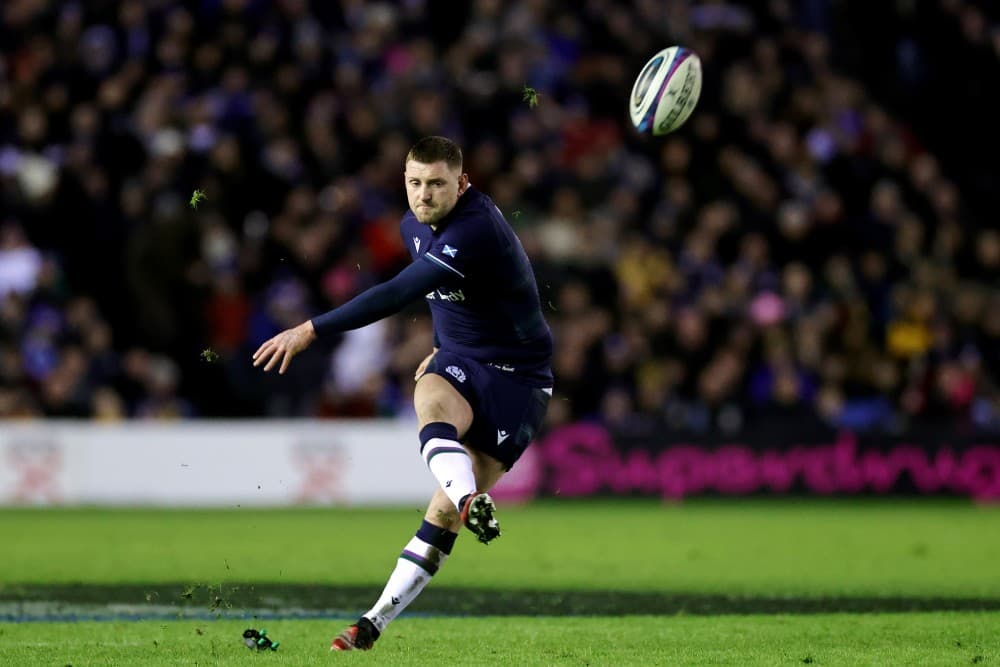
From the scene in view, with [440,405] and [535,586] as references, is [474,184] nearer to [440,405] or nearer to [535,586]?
[535,586]

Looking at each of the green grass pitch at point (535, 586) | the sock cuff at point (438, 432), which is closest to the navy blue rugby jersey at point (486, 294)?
the sock cuff at point (438, 432)

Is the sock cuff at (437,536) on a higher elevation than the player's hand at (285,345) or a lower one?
lower

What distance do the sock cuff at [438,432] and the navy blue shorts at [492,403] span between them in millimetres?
281

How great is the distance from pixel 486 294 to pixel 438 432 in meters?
0.76

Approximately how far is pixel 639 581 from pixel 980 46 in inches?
549

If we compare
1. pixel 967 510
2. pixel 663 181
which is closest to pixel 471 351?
pixel 967 510

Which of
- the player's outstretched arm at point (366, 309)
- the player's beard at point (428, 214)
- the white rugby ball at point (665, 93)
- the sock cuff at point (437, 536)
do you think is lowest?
the sock cuff at point (437, 536)

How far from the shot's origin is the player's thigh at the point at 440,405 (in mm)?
7414

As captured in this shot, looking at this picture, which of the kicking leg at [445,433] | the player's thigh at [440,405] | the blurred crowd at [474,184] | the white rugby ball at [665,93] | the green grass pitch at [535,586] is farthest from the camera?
the blurred crowd at [474,184]

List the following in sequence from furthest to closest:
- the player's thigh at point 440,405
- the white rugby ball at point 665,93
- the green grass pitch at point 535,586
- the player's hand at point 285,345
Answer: the white rugby ball at point 665,93 < the green grass pitch at point 535,586 < the player's thigh at point 440,405 < the player's hand at point 285,345

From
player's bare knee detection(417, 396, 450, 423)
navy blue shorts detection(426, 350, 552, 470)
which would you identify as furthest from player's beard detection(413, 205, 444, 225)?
player's bare knee detection(417, 396, 450, 423)

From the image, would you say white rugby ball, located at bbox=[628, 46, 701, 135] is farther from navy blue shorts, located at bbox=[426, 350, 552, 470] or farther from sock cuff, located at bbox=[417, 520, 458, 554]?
sock cuff, located at bbox=[417, 520, 458, 554]

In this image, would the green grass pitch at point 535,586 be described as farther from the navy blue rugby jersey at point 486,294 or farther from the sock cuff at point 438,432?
the navy blue rugby jersey at point 486,294

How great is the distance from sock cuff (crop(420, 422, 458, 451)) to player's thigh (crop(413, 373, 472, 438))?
0.03 meters
